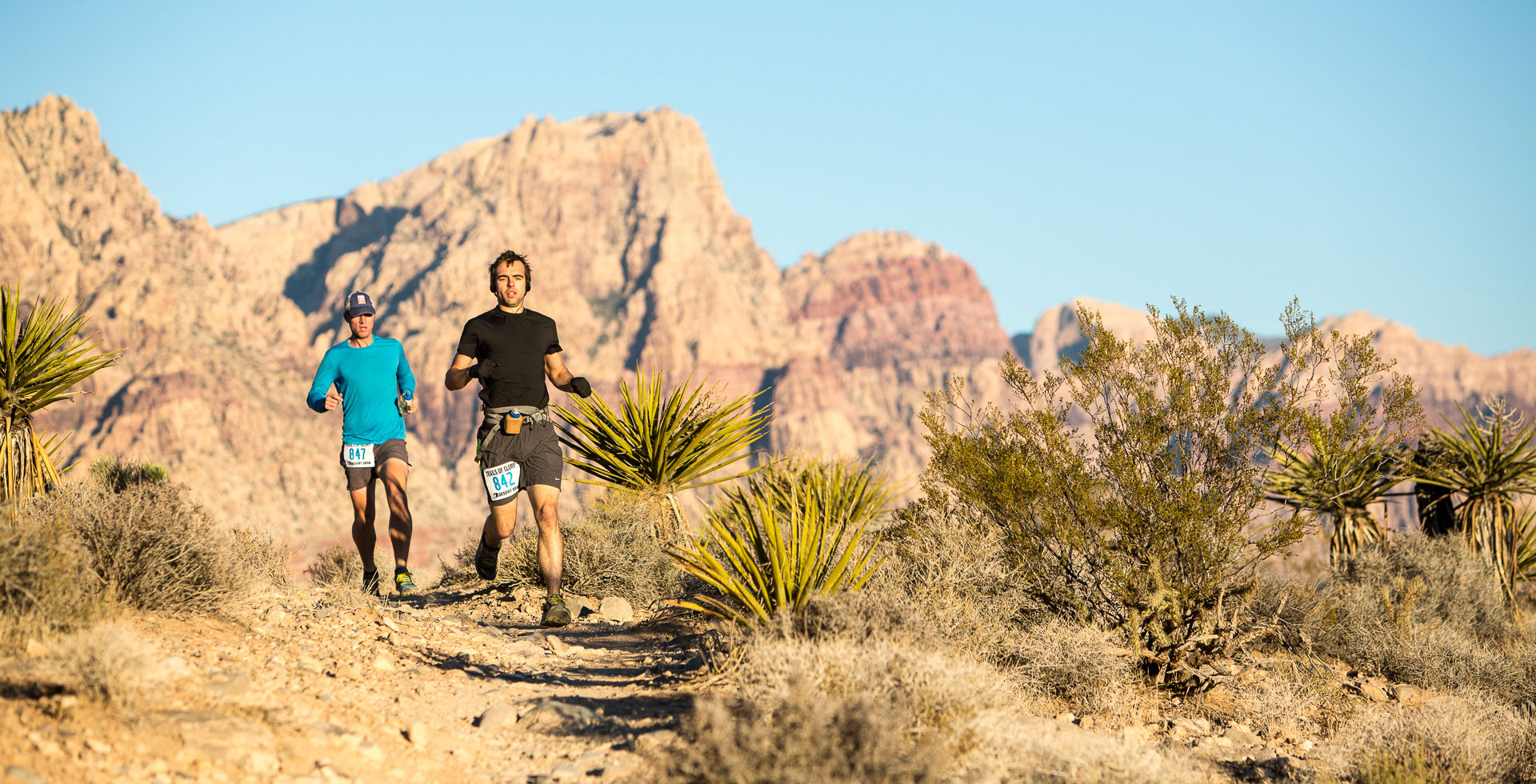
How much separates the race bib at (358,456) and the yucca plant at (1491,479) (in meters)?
12.3

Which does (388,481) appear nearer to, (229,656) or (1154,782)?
(229,656)

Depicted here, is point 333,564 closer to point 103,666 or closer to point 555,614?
point 555,614

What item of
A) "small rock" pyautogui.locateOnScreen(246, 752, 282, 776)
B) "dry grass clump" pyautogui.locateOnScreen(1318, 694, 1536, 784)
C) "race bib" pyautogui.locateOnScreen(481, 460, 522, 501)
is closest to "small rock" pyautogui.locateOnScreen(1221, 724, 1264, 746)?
"dry grass clump" pyautogui.locateOnScreen(1318, 694, 1536, 784)

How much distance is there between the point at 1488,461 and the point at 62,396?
15.9 m

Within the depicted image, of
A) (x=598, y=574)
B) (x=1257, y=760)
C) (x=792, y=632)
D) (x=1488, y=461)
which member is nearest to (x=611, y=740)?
(x=792, y=632)

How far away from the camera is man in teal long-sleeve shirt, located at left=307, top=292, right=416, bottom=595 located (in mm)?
7773

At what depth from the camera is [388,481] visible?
7.82m

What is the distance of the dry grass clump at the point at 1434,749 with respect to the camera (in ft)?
17.6

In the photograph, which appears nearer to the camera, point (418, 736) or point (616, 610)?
point (418, 736)

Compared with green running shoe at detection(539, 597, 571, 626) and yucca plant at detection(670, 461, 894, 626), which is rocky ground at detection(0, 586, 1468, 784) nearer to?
green running shoe at detection(539, 597, 571, 626)

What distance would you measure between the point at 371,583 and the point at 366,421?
128 centimetres

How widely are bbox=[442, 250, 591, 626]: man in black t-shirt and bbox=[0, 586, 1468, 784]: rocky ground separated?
733 millimetres

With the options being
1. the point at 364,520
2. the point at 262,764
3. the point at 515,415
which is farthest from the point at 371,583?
the point at 262,764

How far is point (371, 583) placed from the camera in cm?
786
